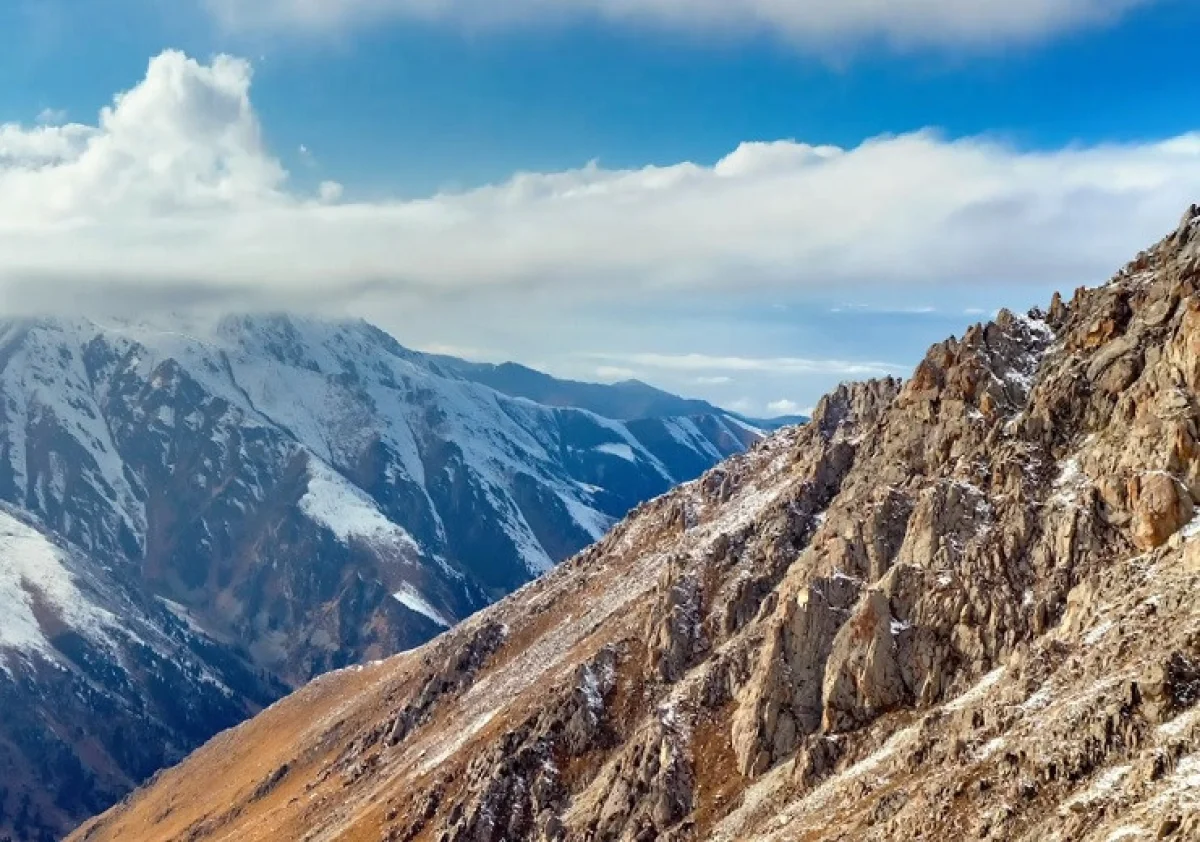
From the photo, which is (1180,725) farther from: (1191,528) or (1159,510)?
(1159,510)

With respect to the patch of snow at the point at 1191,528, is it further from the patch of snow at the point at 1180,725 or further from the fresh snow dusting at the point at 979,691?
the patch of snow at the point at 1180,725

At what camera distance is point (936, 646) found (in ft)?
419

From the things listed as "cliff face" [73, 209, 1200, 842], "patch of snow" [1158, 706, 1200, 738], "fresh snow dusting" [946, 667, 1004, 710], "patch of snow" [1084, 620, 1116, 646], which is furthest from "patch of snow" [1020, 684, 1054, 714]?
"patch of snow" [1158, 706, 1200, 738]

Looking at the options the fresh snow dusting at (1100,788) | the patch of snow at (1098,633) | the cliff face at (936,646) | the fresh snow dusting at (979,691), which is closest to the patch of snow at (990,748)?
the cliff face at (936,646)

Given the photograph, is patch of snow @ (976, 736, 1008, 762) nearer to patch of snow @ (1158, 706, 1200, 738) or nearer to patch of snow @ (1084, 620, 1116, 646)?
patch of snow @ (1158, 706, 1200, 738)

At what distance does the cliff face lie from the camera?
90438 millimetres

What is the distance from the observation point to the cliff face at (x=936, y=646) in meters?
90.4

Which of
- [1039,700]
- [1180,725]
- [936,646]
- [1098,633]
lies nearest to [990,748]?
[1039,700]

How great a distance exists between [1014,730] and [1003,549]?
36.4m

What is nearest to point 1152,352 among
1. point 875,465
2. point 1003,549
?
point 1003,549

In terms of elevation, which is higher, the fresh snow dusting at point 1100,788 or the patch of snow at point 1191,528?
the patch of snow at point 1191,528

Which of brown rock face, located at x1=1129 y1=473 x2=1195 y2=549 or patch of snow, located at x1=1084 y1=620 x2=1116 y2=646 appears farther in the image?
brown rock face, located at x1=1129 y1=473 x2=1195 y2=549

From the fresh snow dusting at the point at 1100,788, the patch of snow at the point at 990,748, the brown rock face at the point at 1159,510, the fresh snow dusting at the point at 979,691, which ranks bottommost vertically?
the fresh snow dusting at the point at 1100,788

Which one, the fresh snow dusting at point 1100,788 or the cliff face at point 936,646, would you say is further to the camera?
the cliff face at point 936,646
